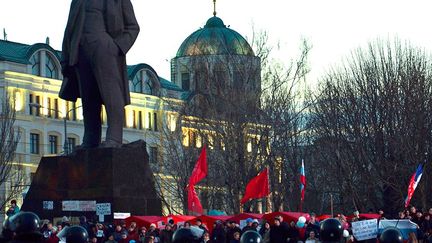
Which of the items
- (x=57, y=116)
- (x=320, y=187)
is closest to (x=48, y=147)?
(x=57, y=116)

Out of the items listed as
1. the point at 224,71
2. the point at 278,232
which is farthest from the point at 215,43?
the point at 278,232

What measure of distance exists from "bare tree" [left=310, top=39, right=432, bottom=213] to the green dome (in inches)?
200

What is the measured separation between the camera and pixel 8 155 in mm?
73375

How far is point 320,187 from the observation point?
71.6 meters

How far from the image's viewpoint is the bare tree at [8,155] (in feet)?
239

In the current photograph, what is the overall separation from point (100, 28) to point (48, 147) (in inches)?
2657

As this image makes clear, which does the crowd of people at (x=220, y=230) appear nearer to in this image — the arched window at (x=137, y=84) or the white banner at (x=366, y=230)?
the white banner at (x=366, y=230)

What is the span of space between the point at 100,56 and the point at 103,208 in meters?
3.20

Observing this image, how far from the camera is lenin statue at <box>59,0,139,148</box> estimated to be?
30078mm

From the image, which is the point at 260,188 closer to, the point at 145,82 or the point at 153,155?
the point at 153,155

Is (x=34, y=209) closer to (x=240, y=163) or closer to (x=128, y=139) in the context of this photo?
(x=240, y=163)

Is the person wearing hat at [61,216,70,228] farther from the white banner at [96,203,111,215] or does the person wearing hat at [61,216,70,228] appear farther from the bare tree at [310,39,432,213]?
the bare tree at [310,39,432,213]

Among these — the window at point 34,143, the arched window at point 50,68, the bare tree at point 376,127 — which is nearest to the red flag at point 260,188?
the bare tree at point 376,127

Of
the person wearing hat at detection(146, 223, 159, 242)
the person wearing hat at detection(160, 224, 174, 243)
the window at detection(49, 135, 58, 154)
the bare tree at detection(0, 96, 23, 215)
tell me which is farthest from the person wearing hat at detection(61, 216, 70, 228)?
the window at detection(49, 135, 58, 154)
